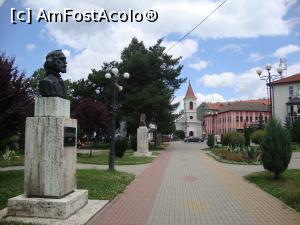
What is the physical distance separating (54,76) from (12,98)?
452 centimetres

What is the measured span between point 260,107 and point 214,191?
110320mm

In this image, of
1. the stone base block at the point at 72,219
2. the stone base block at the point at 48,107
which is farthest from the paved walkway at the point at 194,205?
the stone base block at the point at 48,107

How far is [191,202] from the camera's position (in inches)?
426

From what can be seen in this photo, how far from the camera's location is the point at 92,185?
13.0m

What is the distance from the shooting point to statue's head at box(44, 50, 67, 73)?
29.9ft

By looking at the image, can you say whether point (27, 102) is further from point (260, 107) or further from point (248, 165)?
point (260, 107)

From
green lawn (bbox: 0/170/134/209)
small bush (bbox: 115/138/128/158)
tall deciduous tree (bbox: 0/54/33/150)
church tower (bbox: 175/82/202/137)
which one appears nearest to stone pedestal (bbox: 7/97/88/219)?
green lawn (bbox: 0/170/134/209)

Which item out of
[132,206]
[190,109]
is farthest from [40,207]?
[190,109]

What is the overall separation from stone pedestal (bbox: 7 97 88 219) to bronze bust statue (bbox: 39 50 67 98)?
190 millimetres

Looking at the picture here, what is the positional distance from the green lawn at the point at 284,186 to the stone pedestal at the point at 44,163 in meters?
5.55

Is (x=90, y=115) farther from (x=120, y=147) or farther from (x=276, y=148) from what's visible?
(x=276, y=148)

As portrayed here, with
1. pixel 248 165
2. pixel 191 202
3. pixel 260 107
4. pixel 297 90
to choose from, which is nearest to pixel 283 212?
pixel 191 202

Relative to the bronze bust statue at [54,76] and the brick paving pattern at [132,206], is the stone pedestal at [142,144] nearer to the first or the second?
the brick paving pattern at [132,206]

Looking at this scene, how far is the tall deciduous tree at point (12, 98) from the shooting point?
12734 millimetres
